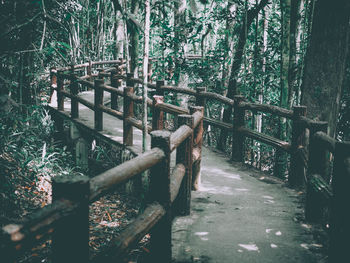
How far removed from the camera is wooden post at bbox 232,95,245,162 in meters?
5.85

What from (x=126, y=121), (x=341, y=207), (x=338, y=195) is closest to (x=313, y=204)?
(x=338, y=195)

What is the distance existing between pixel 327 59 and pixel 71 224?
4.11 m

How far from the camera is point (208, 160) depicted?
6.08 metres

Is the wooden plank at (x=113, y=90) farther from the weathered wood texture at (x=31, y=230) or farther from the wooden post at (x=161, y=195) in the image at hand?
the weathered wood texture at (x=31, y=230)

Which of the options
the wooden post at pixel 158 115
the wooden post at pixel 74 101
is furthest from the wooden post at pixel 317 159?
the wooden post at pixel 74 101

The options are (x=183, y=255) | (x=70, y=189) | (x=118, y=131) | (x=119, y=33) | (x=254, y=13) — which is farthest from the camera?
(x=119, y=33)

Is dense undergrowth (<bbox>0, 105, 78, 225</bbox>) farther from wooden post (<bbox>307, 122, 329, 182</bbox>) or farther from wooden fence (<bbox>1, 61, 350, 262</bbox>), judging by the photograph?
wooden post (<bbox>307, 122, 329, 182</bbox>)

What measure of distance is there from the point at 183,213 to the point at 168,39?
6.91 meters

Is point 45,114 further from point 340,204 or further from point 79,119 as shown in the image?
point 340,204

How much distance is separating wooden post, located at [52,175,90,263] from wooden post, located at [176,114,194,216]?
1.92 meters

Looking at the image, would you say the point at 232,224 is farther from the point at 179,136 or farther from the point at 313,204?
the point at 179,136

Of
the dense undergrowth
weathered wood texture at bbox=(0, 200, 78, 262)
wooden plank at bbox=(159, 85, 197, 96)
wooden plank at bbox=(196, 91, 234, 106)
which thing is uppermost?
wooden plank at bbox=(159, 85, 197, 96)

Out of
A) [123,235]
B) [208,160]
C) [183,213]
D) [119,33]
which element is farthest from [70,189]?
[119,33]

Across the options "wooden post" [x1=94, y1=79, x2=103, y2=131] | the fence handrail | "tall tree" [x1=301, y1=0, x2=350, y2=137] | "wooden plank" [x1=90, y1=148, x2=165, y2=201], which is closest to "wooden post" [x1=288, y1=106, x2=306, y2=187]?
"tall tree" [x1=301, y1=0, x2=350, y2=137]
